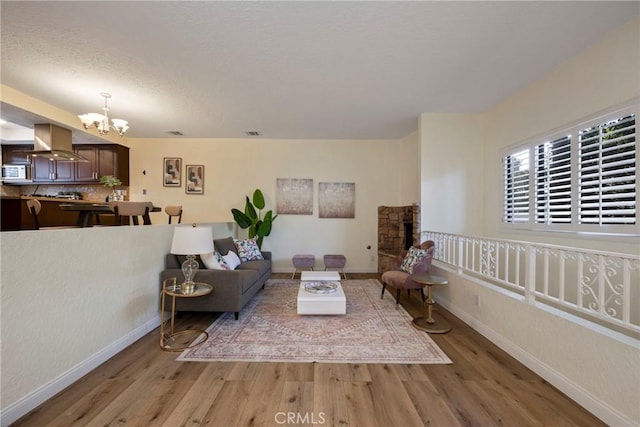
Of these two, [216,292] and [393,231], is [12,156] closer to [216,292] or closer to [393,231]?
[216,292]

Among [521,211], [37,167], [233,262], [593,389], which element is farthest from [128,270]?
[37,167]

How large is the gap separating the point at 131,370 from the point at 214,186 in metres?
4.01

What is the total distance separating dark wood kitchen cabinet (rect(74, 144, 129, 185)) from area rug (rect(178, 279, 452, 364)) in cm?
447

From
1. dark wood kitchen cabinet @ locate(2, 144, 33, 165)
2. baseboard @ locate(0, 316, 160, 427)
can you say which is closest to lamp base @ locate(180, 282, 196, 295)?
baseboard @ locate(0, 316, 160, 427)

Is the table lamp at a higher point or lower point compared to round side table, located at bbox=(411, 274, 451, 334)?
higher

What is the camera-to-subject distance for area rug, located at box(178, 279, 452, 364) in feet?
7.05

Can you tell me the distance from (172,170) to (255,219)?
→ 2258 mm

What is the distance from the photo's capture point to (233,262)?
3.48 meters

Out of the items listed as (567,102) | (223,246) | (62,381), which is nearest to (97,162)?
(223,246)

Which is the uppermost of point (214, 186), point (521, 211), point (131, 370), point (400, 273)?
point (214, 186)

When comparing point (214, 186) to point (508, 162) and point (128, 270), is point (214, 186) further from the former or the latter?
point (508, 162)

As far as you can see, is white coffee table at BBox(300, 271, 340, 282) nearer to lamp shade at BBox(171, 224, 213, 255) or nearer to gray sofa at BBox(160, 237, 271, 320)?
gray sofa at BBox(160, 237, 271, 320)

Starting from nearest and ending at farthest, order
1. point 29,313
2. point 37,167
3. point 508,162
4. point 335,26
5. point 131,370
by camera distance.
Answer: point 29,313 → point 131,370 → point 335,26 → point 508,162 → point 37,167

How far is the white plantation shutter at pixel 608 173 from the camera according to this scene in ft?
7.02
